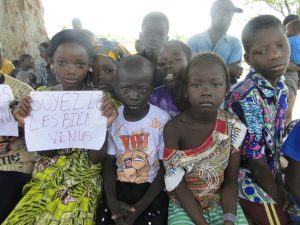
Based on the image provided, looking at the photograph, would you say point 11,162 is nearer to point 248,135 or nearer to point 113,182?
point 113,182

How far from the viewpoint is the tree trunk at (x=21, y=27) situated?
643 cm

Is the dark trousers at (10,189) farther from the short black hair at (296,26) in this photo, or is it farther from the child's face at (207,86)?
the short black hair at (296,26)

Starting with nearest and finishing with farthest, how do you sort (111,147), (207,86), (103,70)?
(207,86) < (111,147) < (103,70)

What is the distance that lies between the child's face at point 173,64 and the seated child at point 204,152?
1.01ft

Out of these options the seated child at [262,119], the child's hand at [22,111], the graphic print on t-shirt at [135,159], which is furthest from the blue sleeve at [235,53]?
the child's hand at [22,111]

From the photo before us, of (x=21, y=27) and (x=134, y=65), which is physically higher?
(x=21, y=27)

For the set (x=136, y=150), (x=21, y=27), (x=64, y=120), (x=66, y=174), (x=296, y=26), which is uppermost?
(x=21, y=27)

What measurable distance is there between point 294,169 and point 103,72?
1465mm

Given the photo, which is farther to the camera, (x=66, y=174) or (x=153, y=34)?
(x=153, y=34)

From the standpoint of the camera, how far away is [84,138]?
1.92 metres

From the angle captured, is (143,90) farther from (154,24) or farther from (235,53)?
(235,53)

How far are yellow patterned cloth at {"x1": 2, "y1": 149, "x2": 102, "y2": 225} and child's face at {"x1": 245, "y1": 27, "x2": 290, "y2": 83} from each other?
1229 mm

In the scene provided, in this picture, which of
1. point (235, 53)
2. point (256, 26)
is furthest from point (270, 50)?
point (235, 53)

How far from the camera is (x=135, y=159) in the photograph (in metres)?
1.95
